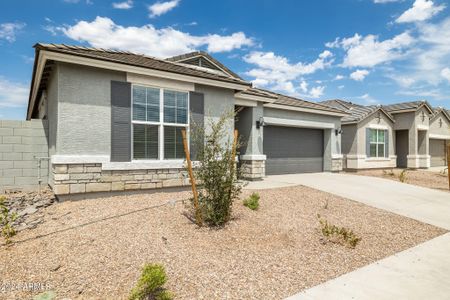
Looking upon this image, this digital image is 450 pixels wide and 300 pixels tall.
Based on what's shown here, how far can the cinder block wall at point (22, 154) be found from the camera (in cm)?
776

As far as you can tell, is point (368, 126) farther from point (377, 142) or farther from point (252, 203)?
point (252, 203)

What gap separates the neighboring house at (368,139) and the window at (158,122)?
11.9m

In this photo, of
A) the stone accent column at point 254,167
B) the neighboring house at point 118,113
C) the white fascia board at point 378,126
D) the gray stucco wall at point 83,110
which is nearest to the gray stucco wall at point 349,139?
the white fascia board at point 378,126

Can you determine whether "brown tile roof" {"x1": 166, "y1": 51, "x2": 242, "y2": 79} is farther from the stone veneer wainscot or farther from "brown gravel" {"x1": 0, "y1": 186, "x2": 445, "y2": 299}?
"brown gravel" {"x1": 0, "y1": 186, "x2": 445, "y2": 299}

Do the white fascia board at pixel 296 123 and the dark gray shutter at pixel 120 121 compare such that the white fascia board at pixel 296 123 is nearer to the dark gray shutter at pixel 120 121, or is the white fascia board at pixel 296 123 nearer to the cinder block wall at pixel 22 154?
the dark gray shutter at pixel 120 121

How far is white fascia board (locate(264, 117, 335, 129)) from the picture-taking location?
12305mm

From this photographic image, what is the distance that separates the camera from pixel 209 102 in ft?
28.9

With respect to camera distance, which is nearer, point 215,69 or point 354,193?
point 354,193

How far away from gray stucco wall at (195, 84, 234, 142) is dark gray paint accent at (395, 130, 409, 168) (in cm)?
1653

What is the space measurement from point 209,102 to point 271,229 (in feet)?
16.4

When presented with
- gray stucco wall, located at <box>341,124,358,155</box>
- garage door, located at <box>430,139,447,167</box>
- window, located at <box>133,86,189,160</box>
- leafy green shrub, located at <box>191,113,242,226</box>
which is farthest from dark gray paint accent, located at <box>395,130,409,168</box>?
leafy green shrub, located at <box>191,113,242,226</box>

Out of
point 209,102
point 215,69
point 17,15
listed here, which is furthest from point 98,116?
point 215,69

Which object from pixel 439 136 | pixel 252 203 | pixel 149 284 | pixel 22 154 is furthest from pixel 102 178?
pixel 439 136

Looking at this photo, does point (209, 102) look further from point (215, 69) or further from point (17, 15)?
point (17, 15)
